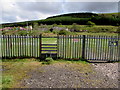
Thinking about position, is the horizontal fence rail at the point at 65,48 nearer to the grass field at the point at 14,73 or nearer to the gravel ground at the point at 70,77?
the grass field at the point at 14,73

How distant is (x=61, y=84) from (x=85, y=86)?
27.0 inches

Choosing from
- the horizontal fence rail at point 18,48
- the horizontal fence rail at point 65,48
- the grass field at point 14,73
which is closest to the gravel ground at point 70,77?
the grass field at point 14,73

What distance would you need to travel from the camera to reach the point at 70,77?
4551 mm

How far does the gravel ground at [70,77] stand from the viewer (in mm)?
4024

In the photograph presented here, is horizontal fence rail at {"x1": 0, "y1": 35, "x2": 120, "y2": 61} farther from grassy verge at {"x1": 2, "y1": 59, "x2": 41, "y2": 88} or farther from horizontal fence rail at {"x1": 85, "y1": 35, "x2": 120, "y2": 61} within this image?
grassy verge at {"x1": 2, "y1": 59, "x2": 41, "y2": 88}

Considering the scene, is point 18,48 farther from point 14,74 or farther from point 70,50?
point 70,50

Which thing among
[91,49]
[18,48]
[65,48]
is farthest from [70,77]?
[91,49]

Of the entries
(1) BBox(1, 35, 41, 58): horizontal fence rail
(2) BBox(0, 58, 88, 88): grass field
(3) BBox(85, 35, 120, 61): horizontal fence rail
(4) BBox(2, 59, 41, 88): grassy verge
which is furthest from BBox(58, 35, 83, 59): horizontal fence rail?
(4) BBox(2, 59, 41, 88): grassy verge

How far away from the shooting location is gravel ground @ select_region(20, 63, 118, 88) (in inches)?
158

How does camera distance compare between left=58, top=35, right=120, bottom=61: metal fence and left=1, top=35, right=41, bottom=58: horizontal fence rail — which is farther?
left=1, top=35, right=41, bottom=58: horizontal fence rail

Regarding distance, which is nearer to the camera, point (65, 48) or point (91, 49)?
point (65, 48)

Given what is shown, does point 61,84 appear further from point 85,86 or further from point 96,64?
point 96,64

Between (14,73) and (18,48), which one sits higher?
(18,48)

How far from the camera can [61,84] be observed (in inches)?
159
